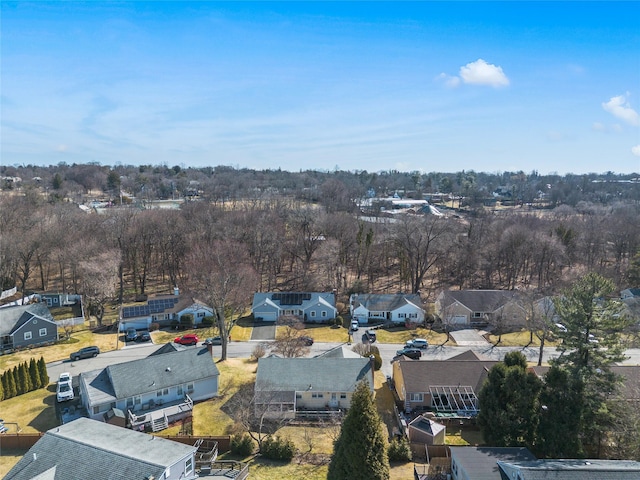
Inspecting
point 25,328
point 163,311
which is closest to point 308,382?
point 163,311

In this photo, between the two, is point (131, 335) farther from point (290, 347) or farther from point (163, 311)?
point (290, 347)

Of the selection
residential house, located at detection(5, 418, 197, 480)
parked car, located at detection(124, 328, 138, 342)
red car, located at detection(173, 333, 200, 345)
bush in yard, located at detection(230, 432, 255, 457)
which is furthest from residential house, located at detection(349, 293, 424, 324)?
residential house, located at detection(5, 418, 197, 480)

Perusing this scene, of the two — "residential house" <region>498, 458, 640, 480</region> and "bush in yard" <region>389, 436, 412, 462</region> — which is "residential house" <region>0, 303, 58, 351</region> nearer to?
"bush in yard" <region>389, 436, 412, 462</region>

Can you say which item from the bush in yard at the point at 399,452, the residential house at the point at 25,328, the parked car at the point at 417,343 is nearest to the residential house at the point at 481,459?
the bush in yard at the point at 399,452

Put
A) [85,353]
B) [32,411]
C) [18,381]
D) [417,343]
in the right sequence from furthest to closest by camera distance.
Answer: [417,343] < [85,353] < [18,381] < [32,411]

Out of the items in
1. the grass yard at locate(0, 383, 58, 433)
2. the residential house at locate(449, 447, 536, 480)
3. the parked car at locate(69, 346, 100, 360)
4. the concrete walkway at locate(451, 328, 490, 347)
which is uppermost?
the residential house at locate(449, 447, 536, 480)

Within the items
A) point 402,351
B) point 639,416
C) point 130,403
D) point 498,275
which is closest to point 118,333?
point 130,403
